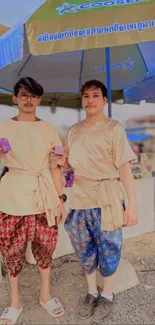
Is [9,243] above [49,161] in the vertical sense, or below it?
below

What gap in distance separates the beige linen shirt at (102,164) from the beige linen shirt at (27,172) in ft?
0.65

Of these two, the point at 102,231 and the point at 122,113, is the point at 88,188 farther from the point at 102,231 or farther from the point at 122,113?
the point at 122,113

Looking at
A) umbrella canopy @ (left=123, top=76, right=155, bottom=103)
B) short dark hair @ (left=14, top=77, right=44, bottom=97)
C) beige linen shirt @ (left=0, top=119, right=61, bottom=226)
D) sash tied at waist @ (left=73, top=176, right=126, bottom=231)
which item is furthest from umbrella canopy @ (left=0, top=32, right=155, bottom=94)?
sash tied at waist @ (left=73, top=176, right=126, bottom=231)

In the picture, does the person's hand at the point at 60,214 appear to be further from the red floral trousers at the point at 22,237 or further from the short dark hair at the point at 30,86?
the short dark hair at the point at 30,86

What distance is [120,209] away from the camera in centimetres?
198

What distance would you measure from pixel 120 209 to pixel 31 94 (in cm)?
91

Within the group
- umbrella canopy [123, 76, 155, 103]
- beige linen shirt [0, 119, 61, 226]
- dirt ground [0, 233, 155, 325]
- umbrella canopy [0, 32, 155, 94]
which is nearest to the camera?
beige linen shirt [0, 119, 61, 226]

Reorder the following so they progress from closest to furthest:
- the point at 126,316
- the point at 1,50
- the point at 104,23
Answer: the point at 104,23, the point at 126,316, the point at 1,50

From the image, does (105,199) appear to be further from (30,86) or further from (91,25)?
(91,25)

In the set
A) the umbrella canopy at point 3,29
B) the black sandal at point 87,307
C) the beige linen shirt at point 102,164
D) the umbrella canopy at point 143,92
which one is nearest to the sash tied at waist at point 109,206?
the beige linen shirt at point 102,164

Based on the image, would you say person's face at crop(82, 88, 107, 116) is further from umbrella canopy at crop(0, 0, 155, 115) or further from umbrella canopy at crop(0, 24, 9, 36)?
umbrella canopy at crop(0, 24, 9, 36)

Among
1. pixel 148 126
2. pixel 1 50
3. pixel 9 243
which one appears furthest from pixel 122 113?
pixel 9 243

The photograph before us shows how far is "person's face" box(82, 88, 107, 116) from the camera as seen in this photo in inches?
78.6

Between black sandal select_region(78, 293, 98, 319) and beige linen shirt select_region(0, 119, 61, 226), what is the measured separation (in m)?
0.64
